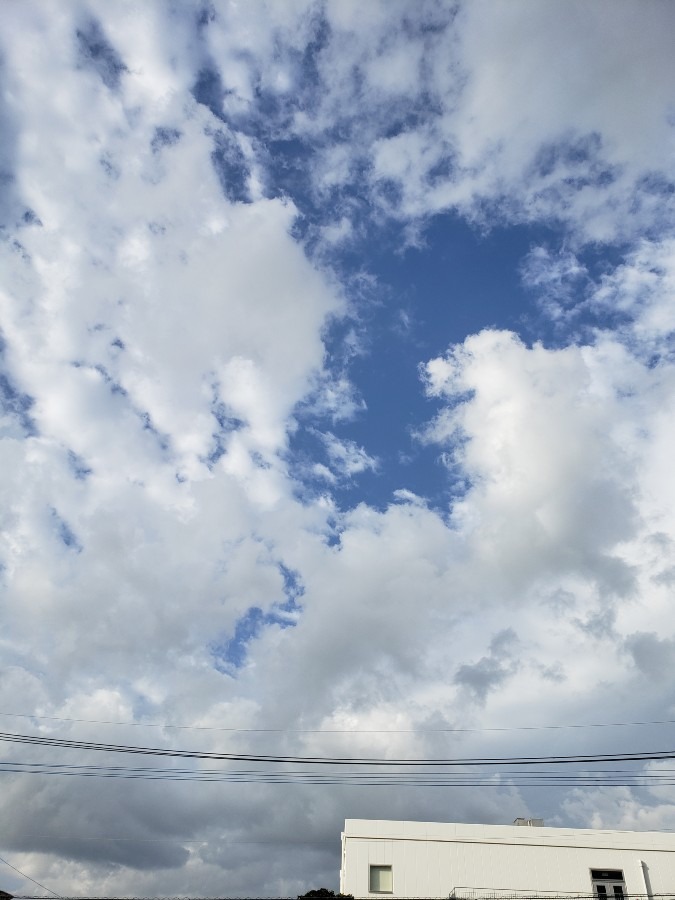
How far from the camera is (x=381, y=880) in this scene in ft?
165

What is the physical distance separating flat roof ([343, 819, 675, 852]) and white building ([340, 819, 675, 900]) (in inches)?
2.5

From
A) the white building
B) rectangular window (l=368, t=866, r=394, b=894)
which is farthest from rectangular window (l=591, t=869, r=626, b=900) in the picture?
rectangular window (l=368, t=866, r=394, b=894)

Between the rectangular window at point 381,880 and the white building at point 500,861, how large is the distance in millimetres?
59

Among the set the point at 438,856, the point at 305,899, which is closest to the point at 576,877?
the point at 438,856

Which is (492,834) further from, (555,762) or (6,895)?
(6,895)

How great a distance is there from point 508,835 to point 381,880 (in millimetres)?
9641

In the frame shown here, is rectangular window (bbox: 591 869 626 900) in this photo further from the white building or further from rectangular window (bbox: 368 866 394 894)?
rectangular window (bbox: 368 866 394 894)

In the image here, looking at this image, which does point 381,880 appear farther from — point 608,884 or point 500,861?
point 608,884

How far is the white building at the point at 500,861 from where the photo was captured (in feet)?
163

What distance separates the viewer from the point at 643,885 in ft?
163

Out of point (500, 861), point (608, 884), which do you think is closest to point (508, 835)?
point (500, 861)

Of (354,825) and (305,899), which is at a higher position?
(354,825)

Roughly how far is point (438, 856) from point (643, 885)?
13964 millimetres

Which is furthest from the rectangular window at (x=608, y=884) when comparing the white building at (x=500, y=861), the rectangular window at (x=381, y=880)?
the rectangular window at (x=381, y=880)
